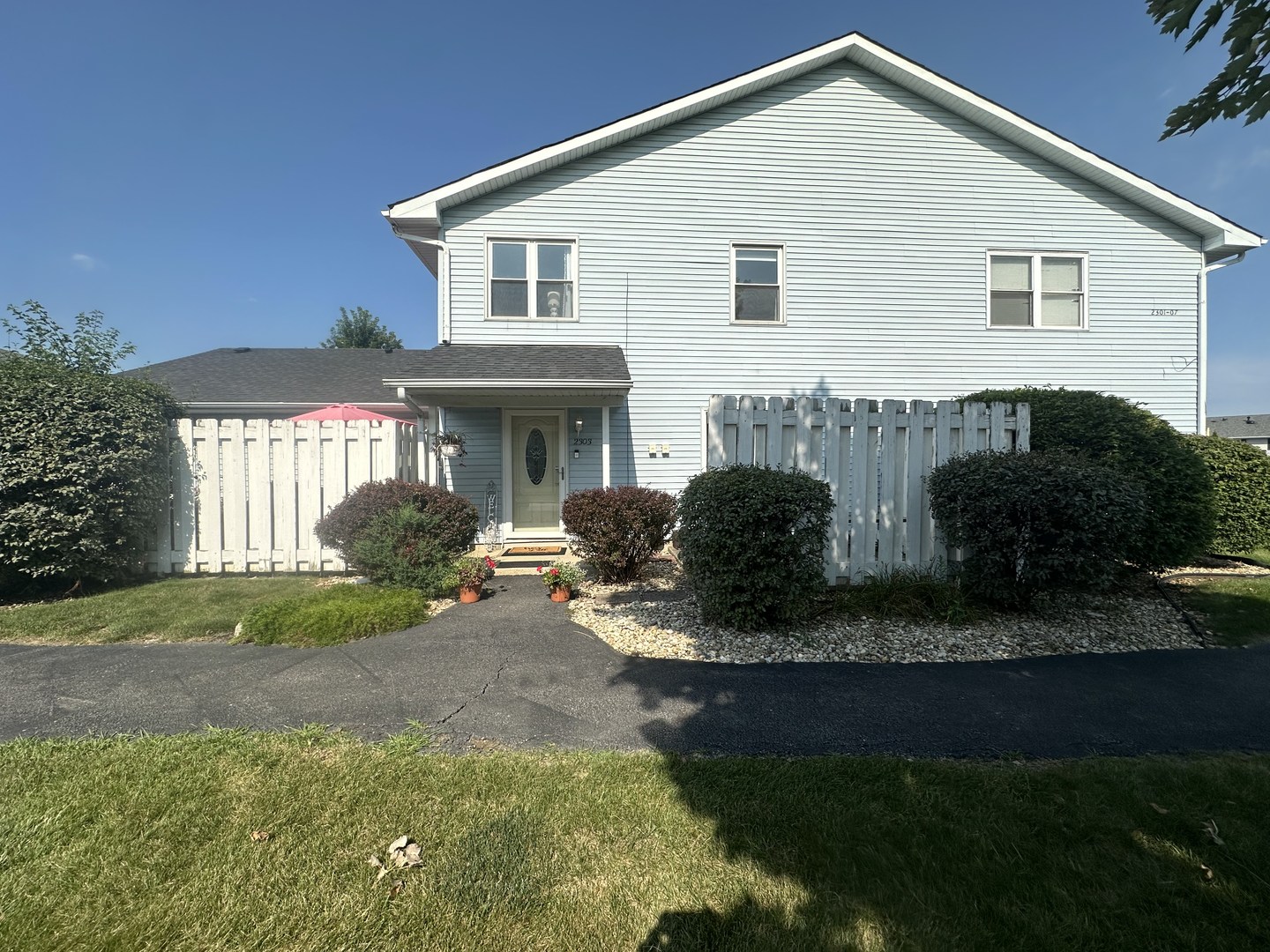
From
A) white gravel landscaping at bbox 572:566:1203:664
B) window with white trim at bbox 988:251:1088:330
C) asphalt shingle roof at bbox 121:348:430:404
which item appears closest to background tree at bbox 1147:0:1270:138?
white gravel landscaping at bbox 572:566:1203:664

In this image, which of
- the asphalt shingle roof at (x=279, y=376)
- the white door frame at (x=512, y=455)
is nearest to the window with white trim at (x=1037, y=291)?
the white door frame at (x=512, y=455)

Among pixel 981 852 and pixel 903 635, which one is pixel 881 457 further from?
pixel 981 852

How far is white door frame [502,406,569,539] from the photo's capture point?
9938mm

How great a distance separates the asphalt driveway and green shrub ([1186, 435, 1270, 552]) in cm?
464

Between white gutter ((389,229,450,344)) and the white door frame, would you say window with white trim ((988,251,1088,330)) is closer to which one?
the white door frame

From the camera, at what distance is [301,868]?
83.6 inches

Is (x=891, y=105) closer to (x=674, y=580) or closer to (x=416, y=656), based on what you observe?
(x=674, y=580)

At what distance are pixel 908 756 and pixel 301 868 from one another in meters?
3.05

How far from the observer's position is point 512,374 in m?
8.48

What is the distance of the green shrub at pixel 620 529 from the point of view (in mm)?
7055

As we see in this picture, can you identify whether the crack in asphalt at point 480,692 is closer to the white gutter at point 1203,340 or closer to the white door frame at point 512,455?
the white door frame at point 512,455

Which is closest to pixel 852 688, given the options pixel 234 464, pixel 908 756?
pixel 908 756

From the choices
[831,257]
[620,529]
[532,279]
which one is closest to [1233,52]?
[620,529]

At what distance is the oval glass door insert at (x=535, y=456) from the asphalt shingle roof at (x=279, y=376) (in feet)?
16.0
